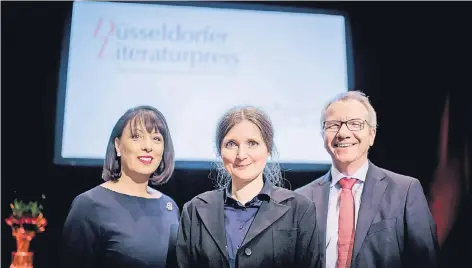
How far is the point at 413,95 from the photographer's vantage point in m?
3.46

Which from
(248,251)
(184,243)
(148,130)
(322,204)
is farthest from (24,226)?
(322,204)

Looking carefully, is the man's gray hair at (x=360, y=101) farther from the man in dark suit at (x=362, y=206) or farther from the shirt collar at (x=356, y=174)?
the shirt collar at (x=356, y=174)

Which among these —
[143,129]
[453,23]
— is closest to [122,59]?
[143,129]

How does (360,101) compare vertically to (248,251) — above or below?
above

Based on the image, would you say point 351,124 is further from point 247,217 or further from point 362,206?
point 247,217

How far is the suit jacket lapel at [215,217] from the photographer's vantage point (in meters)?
2.19

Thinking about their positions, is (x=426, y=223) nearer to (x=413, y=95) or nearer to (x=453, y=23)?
(x=413, y=95)

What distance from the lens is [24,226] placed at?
115 inches

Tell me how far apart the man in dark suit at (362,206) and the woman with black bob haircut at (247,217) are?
28 cm

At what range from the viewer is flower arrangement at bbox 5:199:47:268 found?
2863mm

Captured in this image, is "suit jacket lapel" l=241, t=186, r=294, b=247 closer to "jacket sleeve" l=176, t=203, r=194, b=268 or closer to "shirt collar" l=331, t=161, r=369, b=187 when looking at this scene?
"jacket sleeve" l=176, t=203, r=194, b=268

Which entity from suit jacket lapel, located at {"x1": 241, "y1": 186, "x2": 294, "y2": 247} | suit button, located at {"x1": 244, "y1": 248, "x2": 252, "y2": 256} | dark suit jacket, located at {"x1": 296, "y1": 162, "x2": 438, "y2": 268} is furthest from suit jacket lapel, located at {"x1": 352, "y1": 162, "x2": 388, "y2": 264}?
suit button, located at {"x1": 244, "y1": 248, "x2": 252, "y2": 256}

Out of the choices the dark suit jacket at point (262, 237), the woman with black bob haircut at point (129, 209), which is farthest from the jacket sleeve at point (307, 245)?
the woman with black bob haircut at point (129, 209)

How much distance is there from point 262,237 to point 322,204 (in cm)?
45
